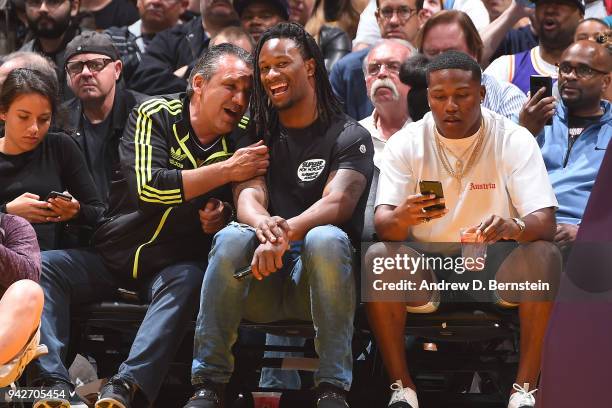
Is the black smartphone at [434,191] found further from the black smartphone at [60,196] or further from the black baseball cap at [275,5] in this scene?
the black baseball cap at [275,5]

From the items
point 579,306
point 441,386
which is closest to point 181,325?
point 441,386

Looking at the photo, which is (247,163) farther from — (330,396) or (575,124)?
(575,124)

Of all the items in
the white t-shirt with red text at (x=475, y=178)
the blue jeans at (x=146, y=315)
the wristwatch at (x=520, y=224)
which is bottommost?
the blue jeans at (x=146, y=315)

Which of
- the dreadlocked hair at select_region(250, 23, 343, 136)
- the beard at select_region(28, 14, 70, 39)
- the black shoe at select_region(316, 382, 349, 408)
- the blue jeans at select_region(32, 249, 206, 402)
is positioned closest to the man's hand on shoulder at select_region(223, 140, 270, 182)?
the dreadlocked hair at select_region(250, 23, 343, 136)

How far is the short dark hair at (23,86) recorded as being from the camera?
4.98m

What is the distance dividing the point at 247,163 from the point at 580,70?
193 centimetres

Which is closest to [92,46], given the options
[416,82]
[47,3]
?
[47,3]

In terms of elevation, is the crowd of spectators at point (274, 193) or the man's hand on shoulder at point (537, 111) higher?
the man's hand on shoulder at point (537, 111)

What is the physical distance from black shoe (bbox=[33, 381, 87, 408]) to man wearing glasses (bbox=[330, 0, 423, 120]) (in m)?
2.57

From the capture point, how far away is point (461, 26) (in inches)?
233

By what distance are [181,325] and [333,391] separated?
779 mm

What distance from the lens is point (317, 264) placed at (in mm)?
4227

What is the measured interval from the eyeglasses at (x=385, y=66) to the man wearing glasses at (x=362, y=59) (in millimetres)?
356

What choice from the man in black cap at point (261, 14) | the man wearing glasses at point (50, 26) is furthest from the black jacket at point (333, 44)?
the man wearing glasses at point (50, 26)
